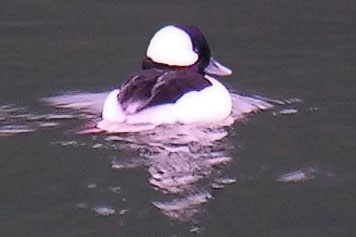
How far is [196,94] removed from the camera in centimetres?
1113

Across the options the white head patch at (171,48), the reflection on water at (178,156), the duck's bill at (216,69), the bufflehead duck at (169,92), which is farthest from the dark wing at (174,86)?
the duck's bill at (216,69)

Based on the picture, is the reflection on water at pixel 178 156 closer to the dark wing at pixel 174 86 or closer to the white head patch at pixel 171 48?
the dark wing at pixel 174 86

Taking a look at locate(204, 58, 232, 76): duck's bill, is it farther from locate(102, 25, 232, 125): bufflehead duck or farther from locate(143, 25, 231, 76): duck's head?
locate(102, 25, 232, 125): bufflehead duck

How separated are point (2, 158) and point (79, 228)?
1265mm

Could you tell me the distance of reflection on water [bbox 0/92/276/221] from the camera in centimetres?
966

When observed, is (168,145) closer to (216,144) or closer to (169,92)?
(216,144)

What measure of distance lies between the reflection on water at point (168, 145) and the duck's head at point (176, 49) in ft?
1.56

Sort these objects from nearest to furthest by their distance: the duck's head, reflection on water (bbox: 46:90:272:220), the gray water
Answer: the gray water < reflection on water (bbox: 46:90:272:220) < the duck's head

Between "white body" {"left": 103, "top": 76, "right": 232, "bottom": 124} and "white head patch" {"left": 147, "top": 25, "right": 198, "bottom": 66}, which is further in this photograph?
"white head patch" {"left": 147, "top": 25, "right": 198, "bottom": 66}

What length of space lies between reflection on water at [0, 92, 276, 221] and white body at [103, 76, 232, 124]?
6cm

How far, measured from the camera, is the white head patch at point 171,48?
11.7 meters

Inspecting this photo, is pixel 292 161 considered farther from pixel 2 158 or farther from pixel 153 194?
pixel 2 158

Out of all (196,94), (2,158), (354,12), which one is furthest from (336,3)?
(2,158)

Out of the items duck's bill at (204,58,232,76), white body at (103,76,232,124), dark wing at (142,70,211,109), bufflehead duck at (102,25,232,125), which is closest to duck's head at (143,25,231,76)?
bufflehead duck at (102,25,232,125)
